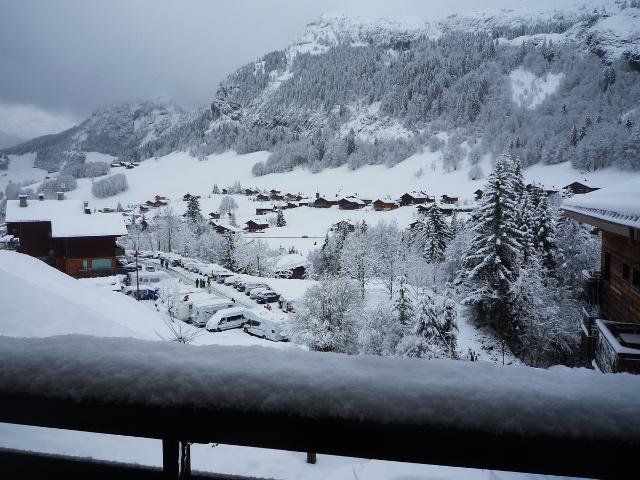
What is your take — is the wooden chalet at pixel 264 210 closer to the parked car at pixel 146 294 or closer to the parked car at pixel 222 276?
the parked car at pixel 222 276

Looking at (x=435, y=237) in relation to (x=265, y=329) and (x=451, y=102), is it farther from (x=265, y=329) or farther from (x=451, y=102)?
(x=451, y=102)

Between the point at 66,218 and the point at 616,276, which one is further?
the point at 66,218

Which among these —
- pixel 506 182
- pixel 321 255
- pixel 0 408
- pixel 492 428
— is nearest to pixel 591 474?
pixel 492 428

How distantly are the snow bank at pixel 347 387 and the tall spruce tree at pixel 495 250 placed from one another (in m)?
20.5

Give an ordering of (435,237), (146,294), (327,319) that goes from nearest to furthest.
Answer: (327,319) → (146,294) → (435,237)

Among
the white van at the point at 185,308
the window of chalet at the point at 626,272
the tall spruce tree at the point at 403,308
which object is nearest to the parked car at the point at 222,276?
the white van at the point at 185,308

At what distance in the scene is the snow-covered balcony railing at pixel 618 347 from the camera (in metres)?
4.29

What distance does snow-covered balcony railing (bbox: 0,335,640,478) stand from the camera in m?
0.65

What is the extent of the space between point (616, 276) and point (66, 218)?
28.0 metres

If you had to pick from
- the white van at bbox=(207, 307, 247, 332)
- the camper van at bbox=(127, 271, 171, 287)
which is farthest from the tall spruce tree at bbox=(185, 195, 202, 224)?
the white van at bbox=(207, 307, 247, 332)

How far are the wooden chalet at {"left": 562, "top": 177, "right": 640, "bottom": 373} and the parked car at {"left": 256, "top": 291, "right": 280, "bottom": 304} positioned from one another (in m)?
24.0

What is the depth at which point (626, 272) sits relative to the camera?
18.1ft

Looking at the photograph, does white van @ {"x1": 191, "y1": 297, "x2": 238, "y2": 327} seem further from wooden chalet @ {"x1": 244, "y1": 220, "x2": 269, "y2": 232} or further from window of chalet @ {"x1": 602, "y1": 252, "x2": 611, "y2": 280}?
wooden chalet @ {"x1": 244, "y1": 220, "x2": 269, "y2": 232}

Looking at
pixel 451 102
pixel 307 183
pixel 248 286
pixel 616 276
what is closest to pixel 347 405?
pixel 616 276
